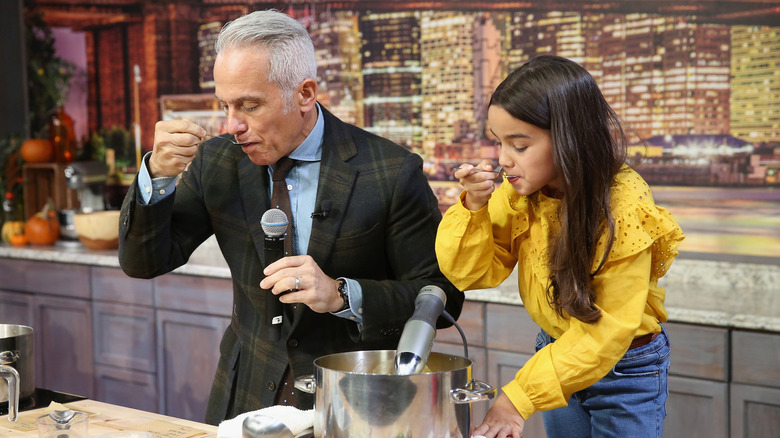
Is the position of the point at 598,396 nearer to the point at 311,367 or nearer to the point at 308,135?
the point at 311,367

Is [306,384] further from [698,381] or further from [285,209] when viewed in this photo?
[698,381]

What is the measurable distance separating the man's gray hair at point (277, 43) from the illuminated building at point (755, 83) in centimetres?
174

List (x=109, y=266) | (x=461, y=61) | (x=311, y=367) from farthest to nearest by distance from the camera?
(x=109, y=266), (x=461, y=61), (x=311, y=367)

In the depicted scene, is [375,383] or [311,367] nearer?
[375,383]

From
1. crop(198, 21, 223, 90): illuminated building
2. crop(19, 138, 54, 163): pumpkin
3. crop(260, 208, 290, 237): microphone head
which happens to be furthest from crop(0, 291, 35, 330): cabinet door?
crop(260, 208, 290, 237): microphone head

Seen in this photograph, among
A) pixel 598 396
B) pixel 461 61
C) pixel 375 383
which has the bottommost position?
pixel 598 396

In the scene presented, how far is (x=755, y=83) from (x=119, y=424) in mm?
2220

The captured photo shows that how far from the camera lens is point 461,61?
331 cm

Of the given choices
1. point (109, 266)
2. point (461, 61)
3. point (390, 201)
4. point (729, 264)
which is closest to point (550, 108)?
point (390, 201)

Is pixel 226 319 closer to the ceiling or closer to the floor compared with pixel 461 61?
closer to the floor

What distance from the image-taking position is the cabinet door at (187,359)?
135 inches

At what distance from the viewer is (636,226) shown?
134cm

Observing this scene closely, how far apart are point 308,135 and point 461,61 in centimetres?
172

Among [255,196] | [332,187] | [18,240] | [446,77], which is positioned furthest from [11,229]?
[332,187]
